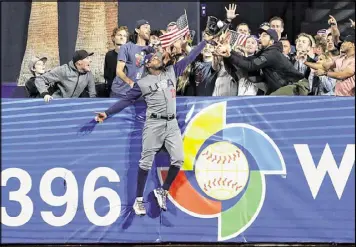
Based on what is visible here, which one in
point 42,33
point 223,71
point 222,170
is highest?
point 42,33

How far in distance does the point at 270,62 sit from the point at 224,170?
1275 mm

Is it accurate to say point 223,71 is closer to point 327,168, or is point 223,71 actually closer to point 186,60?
point 186,60

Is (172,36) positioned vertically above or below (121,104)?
above

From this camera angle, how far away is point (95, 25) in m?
12.0

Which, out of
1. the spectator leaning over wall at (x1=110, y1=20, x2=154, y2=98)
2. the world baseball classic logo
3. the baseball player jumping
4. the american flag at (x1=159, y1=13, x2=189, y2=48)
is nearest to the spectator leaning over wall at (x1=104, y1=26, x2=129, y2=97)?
the spectator leaning over wall at (x1=110, y1=20, x2=154, y2=98)

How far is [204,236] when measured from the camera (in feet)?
29.4

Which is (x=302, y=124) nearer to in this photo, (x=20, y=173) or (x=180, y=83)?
(x=180, y=83)

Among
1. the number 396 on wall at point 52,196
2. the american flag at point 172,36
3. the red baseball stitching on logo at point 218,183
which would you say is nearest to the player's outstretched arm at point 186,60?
the american flag at point 172,36

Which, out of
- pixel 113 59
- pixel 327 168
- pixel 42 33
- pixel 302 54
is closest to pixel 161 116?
pixel 113 59

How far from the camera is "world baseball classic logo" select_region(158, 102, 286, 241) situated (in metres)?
8.95

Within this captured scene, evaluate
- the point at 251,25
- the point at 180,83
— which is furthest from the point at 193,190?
the point at 251,25

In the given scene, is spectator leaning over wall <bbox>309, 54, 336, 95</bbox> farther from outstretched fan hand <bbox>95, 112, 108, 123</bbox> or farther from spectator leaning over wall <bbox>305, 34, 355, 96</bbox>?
outstretched fan hand <bbox>95, 112, 108, 123</bbox>

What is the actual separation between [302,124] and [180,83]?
4.93 ft

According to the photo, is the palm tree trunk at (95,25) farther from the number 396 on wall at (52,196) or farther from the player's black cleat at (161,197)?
the player's black cleat at (161,197)
